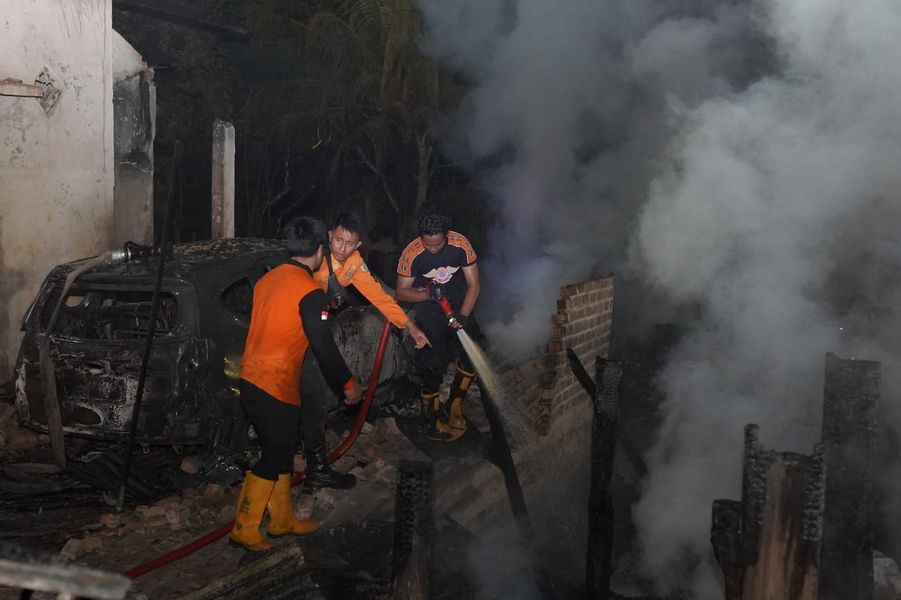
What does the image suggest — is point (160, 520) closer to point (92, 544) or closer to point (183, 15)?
point (92, 544)

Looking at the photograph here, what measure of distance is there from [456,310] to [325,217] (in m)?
9.87

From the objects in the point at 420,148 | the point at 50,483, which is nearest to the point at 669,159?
the point at 50,483

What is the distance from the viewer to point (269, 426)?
15.2ft

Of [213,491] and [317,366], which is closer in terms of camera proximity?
[213,491]

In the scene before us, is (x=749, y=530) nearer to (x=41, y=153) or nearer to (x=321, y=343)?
(x=321, y=343)

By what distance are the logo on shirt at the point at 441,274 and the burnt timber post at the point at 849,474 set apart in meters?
3.46

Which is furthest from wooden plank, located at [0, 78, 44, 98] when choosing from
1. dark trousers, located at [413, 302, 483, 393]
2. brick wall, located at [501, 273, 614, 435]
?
brick wall, located at [501, 273, 614, 435]

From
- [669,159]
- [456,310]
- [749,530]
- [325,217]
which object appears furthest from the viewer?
[325,217]

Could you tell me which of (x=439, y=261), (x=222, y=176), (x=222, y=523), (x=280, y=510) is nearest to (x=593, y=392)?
(x=439, y=261)

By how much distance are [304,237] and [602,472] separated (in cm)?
256

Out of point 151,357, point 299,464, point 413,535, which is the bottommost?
point 299,464

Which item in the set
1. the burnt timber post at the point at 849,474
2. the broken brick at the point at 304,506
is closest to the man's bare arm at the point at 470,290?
the broken brick at the point at 304,506

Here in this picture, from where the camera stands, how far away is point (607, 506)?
5609 mm

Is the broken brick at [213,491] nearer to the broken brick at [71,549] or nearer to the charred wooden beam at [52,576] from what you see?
the broken brick at [71,549]
